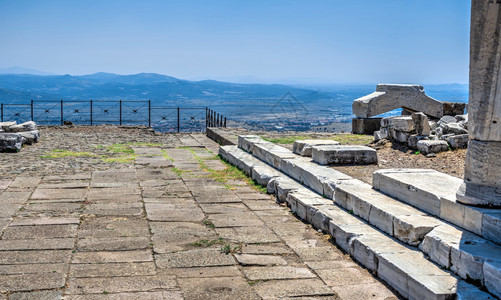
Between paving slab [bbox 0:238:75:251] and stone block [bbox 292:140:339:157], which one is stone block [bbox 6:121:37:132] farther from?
paving slab [bbox 0:238:75:251]

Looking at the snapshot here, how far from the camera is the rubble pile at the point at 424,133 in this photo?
898 centimetres

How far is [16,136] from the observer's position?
39.1 ft

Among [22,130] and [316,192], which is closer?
[316,192]

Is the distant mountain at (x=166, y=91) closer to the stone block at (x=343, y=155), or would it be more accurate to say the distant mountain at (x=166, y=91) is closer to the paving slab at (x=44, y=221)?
the stone block at (x=343, y=155)

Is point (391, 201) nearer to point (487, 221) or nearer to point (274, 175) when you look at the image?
point (487, 221)

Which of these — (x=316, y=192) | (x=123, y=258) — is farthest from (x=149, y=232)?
(x=316, y=192)

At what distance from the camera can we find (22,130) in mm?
13742

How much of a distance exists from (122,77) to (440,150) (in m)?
113

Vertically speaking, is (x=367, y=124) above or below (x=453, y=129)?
below

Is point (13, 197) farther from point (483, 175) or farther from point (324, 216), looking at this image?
point (483, 175)

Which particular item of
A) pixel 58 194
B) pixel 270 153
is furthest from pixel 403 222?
pixel 58 194

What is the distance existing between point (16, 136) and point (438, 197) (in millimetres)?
9829

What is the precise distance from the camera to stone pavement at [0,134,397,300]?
14.2 feet

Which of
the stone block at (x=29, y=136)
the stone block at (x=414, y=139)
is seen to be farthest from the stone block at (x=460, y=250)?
the stone block at (x=29, y=136)
